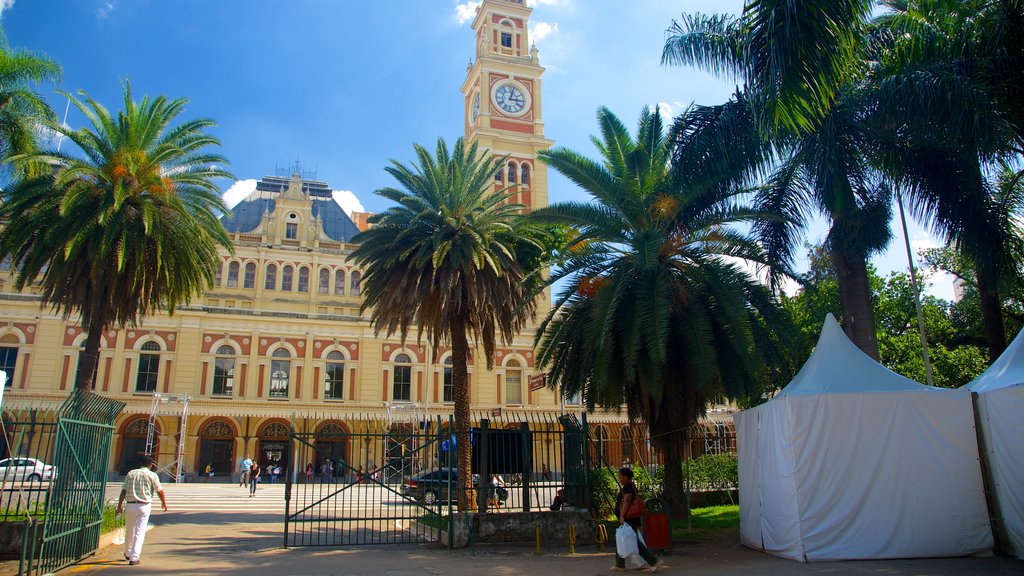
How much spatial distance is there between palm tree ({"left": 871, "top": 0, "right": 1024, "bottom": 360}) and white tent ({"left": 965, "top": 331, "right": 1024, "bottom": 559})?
420cm

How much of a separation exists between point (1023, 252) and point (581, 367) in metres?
9.74

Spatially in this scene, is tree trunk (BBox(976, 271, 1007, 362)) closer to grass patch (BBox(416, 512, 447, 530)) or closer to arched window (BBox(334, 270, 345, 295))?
grass patch (BBox(416, 512, 447, 530))

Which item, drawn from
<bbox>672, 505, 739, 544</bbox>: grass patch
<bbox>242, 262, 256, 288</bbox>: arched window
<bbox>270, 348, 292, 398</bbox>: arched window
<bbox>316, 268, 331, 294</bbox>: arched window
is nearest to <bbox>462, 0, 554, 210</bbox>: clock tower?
<bbox>316, 268, 331, 294</bbox>: arched window

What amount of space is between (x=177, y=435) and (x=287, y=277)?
1112cm

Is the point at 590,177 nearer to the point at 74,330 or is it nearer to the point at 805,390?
the point at 805,390

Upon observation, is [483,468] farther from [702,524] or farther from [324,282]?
[324,282]

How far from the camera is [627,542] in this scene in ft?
35.8

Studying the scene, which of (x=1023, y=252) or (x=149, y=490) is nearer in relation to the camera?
(x=149, y=490)

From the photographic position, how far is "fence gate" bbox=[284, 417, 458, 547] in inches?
549

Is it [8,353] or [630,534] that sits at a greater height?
[8,353]

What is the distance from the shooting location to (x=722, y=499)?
2212 centimetres

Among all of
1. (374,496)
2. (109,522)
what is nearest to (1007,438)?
(374,496)

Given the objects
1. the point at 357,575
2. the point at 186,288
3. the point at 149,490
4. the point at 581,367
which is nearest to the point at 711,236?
the point at 581,367

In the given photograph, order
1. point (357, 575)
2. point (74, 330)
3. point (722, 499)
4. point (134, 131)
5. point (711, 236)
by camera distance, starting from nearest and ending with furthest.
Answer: point (357, 575) → point (711, 236) → point (134, 131) → point (722, 499) → point (74, 330)
